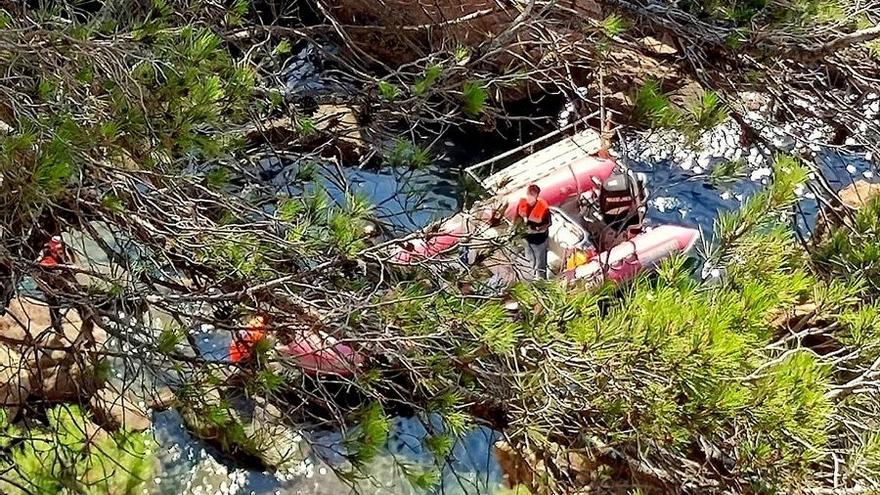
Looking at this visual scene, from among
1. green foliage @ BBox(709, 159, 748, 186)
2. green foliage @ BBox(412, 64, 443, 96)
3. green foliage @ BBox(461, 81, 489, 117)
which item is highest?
green foliage @ BBox(412, 64, 443, 96)

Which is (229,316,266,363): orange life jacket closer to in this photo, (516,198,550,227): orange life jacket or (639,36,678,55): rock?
(639,36,678,55): rock

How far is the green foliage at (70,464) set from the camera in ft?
5.02

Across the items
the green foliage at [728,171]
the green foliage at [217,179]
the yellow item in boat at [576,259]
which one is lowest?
the yellow item in boat at [576,259]

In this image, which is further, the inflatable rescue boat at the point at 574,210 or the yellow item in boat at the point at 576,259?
the yellow item in boat at the point at 576,259

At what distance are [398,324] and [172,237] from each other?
52 centimetres

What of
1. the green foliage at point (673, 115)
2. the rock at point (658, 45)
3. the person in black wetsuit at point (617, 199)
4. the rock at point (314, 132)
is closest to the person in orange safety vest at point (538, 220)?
the person in black wetsuit at point (617, 199)

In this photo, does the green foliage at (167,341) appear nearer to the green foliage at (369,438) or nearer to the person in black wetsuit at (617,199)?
the green foliage at (369,438)

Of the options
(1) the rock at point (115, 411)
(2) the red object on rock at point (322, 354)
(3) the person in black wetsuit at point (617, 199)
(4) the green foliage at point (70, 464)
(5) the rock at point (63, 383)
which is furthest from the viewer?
(3) the person in black wetsuit at point (617, 199)

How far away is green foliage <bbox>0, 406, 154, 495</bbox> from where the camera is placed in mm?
1530

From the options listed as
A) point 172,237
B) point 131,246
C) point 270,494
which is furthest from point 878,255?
point 270,494

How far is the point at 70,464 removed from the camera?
161 centimetres

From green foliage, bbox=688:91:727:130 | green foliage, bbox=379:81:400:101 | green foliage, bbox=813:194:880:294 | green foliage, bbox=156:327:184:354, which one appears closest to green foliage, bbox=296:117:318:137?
green foliage, bbox=379:81:400:101

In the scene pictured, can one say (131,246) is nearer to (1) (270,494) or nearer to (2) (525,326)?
(2) (525,326)

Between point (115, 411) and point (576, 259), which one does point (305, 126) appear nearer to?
point (115, 411)
